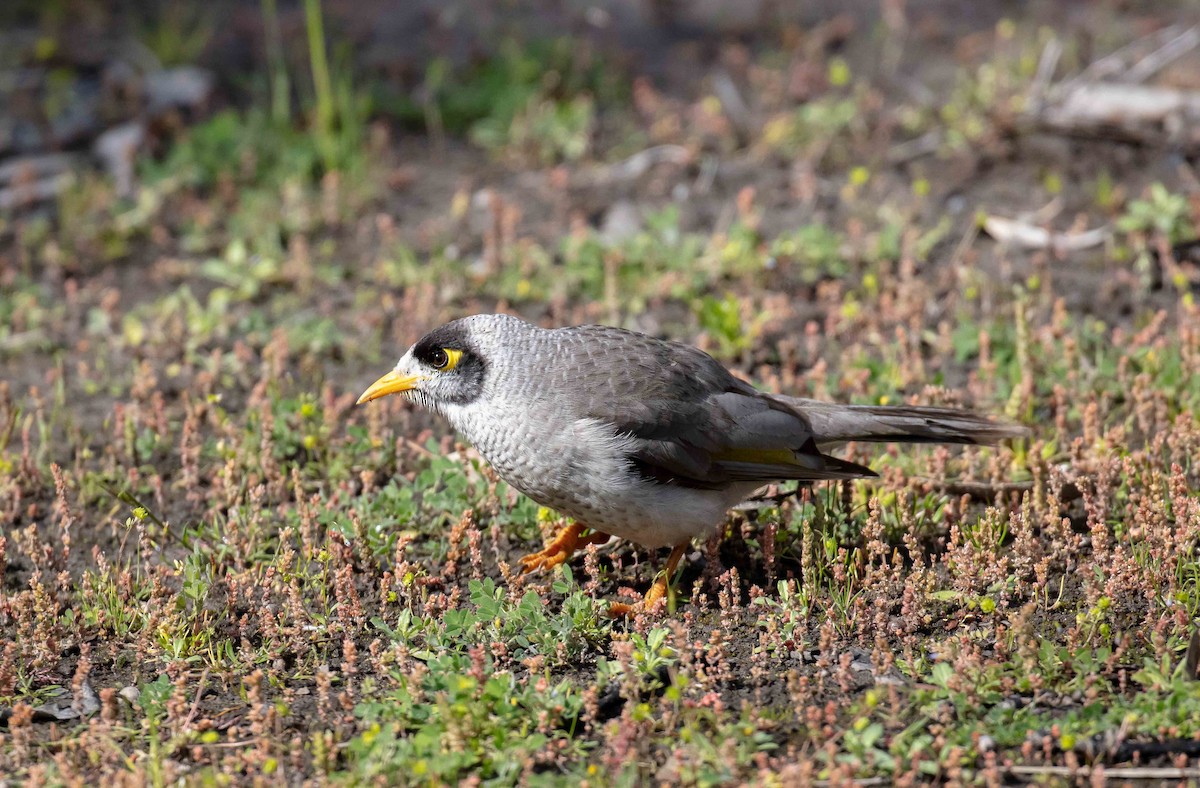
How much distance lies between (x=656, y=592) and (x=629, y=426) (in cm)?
68

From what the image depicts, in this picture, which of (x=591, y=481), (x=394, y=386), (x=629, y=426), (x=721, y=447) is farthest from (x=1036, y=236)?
(x=394, y=386)

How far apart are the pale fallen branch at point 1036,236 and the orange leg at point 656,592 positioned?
3585mm

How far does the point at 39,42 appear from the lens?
34.5 feet

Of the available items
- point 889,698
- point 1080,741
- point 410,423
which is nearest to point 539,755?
point 889,698

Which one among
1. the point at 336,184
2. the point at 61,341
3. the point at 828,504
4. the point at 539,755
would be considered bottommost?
the point at 539,755

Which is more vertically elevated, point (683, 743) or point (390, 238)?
point (390, 238)

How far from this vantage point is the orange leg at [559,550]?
228 inches

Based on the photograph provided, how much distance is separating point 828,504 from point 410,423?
7.31ft

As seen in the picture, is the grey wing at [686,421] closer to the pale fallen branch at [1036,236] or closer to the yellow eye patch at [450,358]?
the yellow eye patch at [450,358]

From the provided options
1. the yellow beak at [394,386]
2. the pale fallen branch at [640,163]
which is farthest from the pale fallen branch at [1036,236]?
the yellow beak at [394,386]

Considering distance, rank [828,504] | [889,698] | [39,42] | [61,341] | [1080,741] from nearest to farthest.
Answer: [1080,741] → [889,698] → [828,504] → [61,341] → [39,42]

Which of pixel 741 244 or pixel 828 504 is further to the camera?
pixel 741 244

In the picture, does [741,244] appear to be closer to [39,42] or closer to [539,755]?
[539,755]

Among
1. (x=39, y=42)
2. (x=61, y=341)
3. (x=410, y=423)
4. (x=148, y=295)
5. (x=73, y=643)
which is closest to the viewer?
(x=73, y=643)
